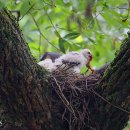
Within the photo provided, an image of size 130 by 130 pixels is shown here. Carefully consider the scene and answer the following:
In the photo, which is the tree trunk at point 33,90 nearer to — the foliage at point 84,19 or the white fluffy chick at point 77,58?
the foliage at point 84,19

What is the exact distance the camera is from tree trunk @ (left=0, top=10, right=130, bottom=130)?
2869mm

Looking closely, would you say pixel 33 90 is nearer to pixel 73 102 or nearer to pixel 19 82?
pixel 19 82

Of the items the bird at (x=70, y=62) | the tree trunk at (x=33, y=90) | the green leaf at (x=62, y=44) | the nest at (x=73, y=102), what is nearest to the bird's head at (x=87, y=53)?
the bird at (x=70, y=62)

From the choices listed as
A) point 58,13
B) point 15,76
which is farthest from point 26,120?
point 58,13

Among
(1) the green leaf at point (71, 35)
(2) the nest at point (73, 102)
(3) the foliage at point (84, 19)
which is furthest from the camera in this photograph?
(1) the green leaf at point (71, 35)

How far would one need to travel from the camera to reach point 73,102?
10.7 ft

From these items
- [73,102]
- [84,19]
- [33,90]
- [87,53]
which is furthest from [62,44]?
[33,90]

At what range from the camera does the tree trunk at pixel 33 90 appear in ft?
9.41

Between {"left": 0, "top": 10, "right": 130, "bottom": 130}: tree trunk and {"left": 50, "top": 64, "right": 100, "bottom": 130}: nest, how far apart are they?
0.05 m

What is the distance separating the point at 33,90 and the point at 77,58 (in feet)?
4.28

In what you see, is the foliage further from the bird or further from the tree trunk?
the tree trunk

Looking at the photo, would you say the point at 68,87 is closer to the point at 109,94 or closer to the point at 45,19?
the point at 109,94

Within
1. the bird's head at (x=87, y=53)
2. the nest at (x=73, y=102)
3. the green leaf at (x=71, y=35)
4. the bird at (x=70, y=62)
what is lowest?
the nest at (x=73, y=102)

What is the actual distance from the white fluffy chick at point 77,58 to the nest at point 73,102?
29.3 inches
